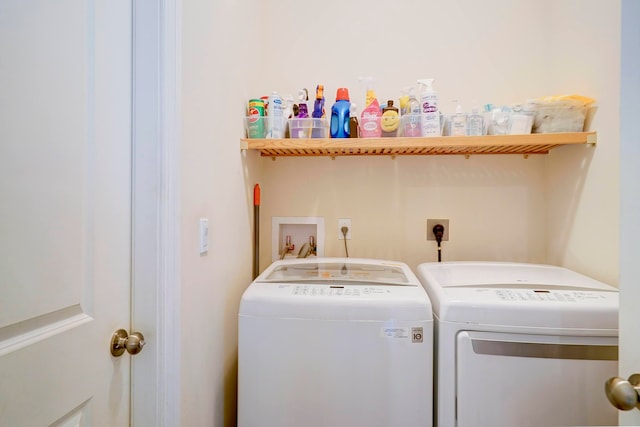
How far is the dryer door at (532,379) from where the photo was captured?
3.12 ft

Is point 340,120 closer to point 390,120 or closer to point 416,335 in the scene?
point 390,120

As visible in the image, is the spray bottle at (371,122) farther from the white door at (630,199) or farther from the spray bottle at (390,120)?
the white door at (630,199)

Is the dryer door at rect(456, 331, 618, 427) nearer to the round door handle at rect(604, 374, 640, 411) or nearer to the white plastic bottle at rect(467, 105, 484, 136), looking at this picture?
the round door handle at rect(604, 374, 640, 411)

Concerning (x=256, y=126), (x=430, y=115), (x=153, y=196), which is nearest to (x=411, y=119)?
(x=430, y=115)

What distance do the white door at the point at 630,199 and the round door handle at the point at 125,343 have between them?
1.04 meters

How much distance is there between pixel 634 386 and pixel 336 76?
1.62 metres

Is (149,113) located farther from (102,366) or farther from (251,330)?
(251,330)

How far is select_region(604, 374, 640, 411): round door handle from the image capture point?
0.56 metres

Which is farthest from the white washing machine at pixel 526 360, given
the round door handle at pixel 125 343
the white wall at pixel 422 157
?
the round door handle at pixel 125 343

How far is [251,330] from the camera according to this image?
107cm

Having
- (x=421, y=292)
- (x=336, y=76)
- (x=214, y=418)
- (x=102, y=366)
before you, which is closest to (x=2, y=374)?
(x=102, y=366)

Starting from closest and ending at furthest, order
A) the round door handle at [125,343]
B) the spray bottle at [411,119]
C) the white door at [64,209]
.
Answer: the white door at [64,209] → the round door handle at [125,343] → the spray bottle at [411,119]

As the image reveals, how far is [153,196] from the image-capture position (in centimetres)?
79

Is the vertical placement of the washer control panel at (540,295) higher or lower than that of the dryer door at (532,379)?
higher
